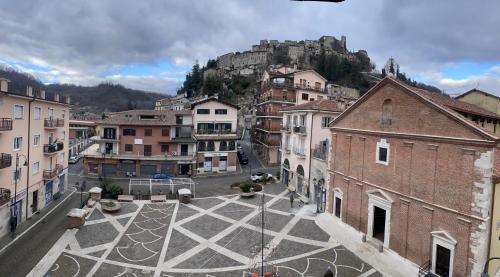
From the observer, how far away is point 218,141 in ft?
168

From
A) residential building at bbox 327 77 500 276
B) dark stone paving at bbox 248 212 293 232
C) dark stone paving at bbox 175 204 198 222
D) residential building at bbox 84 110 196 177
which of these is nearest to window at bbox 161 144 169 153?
residential building at bbox 84 110 196 177

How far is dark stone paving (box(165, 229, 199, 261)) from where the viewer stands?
2222 centimetres

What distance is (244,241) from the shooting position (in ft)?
80.0

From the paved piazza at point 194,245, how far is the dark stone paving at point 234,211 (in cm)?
10

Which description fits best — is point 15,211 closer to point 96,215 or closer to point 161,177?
point 96,215

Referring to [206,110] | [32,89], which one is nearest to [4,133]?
[32,89]

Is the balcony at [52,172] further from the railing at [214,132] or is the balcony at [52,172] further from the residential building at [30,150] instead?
the railing at [214,132]

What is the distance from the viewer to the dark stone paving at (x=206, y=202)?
32.9m

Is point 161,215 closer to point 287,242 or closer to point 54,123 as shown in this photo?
point 287,242

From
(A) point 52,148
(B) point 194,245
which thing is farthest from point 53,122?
(B) point 194,245

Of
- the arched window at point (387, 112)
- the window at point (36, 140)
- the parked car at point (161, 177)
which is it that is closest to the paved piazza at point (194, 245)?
the window at point (36, 140)

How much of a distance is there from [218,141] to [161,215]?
22535mm

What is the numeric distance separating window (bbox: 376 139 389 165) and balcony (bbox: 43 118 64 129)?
32.0 meters

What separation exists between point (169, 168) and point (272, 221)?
2455cm
